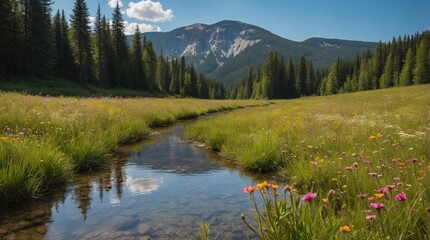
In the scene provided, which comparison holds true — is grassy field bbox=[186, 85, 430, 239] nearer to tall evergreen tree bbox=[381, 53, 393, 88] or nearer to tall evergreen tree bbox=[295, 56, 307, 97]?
tall evergreen tree bbox=[295, 56, 307, 97]

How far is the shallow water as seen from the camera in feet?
16.0

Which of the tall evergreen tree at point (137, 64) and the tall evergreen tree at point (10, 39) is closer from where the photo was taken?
the tall evergreen tree at point (10, 39)

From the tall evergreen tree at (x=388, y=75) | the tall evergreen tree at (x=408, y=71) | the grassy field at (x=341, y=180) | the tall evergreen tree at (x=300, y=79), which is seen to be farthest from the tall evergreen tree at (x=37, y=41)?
the tall evergreen tree at (x=388, y=75)

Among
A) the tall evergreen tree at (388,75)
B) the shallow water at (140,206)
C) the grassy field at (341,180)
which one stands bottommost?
the shallow water at (140,206)

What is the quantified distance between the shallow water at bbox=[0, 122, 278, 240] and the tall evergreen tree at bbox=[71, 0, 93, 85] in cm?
5234

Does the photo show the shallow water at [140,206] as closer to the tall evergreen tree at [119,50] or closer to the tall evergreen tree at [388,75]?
the tall evergreen tree at [119,50]

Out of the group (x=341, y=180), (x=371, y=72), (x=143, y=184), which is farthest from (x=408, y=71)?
(x=143, y=184)

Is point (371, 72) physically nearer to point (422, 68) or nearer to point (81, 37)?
point (422, 68)

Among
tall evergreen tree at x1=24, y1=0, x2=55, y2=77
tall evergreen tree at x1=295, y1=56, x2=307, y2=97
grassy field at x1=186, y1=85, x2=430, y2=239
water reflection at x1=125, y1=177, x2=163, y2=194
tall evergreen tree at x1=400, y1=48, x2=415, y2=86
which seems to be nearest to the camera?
grassy field at x1=186, y1=85, x2=430, y2=239

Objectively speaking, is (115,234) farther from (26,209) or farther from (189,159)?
(189,159)

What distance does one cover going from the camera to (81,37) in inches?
2264

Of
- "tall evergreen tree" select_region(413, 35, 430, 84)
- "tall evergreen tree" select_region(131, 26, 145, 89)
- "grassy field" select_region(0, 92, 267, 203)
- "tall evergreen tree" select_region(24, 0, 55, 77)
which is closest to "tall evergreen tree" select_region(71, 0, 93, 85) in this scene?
"tall evergreen tree" select_region(24, 0, 55, 77)

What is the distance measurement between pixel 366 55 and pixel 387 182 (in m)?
141

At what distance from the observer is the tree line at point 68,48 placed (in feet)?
149
